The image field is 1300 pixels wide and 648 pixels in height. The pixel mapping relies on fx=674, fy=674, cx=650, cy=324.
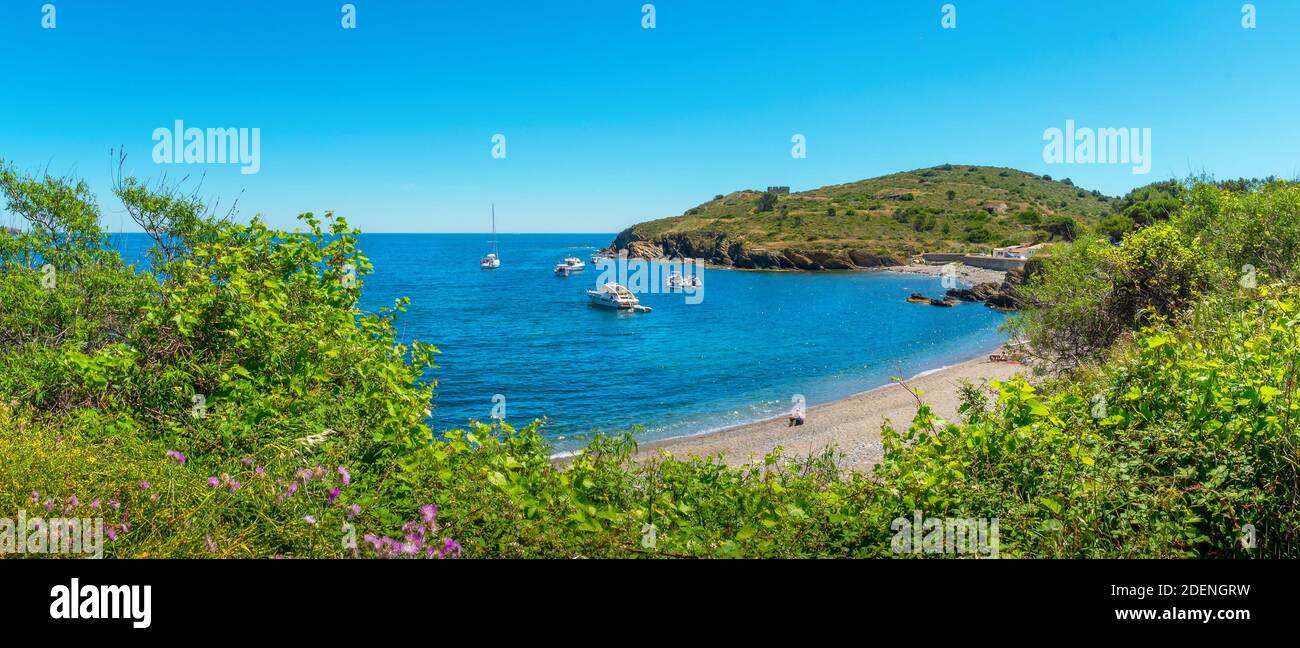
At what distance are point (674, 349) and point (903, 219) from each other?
11458 cm

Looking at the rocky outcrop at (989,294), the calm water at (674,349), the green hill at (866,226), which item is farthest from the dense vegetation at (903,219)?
the rocky outcrop at (989,294)

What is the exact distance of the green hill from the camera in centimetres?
13012

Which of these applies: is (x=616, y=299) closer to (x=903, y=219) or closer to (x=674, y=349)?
(x=674, y=349)

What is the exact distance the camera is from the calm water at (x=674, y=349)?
1374 inches

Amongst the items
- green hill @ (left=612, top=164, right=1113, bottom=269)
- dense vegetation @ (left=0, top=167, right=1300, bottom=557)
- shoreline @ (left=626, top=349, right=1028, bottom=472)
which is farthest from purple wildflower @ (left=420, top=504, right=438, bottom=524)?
green hill @ (left=612, top=164, right=1113, bottom=269)

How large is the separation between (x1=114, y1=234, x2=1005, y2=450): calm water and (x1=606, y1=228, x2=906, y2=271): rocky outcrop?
26.8 m

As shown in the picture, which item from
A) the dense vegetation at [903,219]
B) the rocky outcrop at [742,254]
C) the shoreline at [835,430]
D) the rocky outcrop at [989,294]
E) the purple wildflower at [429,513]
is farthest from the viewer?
the dense vegetation at [903,219]

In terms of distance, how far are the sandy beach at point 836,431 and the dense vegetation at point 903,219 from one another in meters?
92.9

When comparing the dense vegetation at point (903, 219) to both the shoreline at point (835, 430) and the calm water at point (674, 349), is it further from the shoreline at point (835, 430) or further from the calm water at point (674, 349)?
the shoreline at point (835, 430)

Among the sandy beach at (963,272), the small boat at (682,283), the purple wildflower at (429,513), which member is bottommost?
the purple wildflower at (429,513)

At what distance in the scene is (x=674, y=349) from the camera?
5334 centimetres

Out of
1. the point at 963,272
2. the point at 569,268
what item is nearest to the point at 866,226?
the point at 963,272

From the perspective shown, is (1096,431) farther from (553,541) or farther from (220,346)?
(220,346)
